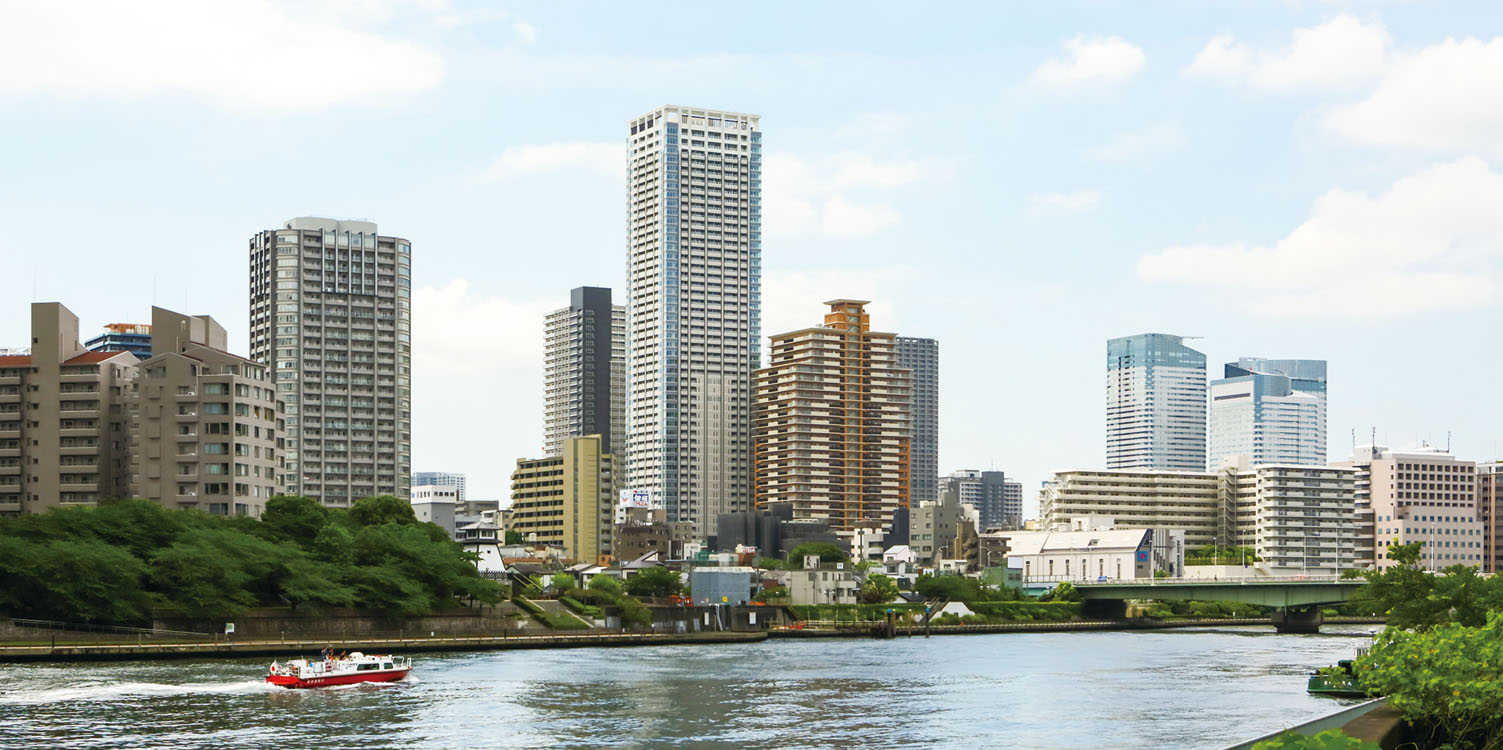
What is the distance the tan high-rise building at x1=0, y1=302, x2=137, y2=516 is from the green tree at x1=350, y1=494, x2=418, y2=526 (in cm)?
3105

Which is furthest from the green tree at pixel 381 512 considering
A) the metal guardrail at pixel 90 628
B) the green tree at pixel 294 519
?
the metal guardrail at pixel 90 628

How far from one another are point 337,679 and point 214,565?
1382 inches

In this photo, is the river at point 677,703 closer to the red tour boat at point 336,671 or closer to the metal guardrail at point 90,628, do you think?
the red tour boat at point 336,671

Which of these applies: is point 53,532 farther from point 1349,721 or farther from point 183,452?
point 1349,721

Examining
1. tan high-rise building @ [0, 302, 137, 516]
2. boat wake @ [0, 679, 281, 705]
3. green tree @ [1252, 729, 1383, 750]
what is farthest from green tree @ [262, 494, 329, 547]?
green tree @ [1252, 729, 1383, 750]

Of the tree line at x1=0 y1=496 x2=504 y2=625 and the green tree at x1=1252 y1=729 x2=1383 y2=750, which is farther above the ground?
the green tree at x1=1252 y1=729 x2=1383 y2=750

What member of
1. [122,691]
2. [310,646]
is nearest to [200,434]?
[310,646]

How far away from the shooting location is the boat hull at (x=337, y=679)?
9769cm

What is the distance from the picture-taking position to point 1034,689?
103 metres

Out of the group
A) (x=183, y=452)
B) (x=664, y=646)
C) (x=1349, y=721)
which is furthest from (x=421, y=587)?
(x=1349, y=721)

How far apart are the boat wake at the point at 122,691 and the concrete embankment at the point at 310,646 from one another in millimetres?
23591

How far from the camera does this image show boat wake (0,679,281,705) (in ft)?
279

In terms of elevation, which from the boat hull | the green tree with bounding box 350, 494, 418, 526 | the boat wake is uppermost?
the green tree with bounding box 350, 494, 418, 526

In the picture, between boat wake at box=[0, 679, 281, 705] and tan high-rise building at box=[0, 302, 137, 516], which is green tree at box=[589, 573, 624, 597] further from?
boat wake at box=[0, 679, 281, 705]
